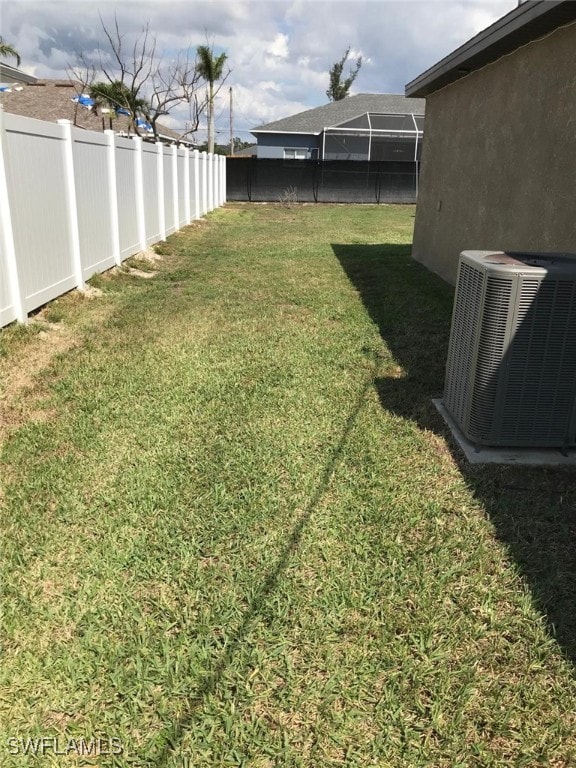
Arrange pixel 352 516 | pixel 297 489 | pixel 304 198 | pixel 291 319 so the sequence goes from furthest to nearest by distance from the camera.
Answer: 1. pixel 304 198
2. pixel 291 319
3. pixel 297 489
4. pixel 352 516

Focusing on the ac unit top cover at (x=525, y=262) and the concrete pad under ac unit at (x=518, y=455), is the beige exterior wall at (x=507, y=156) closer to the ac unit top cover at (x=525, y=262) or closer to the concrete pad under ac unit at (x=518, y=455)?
the ac unit top cover at (x=525, y=262)

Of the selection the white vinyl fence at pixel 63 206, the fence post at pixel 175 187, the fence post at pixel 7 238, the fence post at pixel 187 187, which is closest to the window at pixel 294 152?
the fence post at pixel 187 187

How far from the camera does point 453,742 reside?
190cm

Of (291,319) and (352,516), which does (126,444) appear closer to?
(352,516)

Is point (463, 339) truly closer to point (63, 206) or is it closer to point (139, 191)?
point (63, 206)

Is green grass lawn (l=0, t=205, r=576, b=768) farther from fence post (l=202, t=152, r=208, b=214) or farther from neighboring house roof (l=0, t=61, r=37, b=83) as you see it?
fence post (l=202, t=152, r=208, b=214)

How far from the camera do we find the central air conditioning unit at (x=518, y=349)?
3.28 meters

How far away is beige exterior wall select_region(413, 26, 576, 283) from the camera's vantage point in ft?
17.6

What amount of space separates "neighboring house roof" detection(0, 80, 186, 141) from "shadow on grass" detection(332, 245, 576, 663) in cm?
2358

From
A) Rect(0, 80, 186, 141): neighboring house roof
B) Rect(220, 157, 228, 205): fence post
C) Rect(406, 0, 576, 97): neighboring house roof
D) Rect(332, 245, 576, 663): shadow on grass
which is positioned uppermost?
Rect(0, 80, 186, 141): neighboring house roof

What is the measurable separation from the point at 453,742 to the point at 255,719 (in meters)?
0.65

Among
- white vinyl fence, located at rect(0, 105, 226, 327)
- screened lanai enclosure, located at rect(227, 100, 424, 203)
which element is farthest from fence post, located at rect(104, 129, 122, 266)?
screened lanai enclosure, located at rect(227, 100, 424, 203)

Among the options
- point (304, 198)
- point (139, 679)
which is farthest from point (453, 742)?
point (304, 198)

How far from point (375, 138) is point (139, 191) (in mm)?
25609
